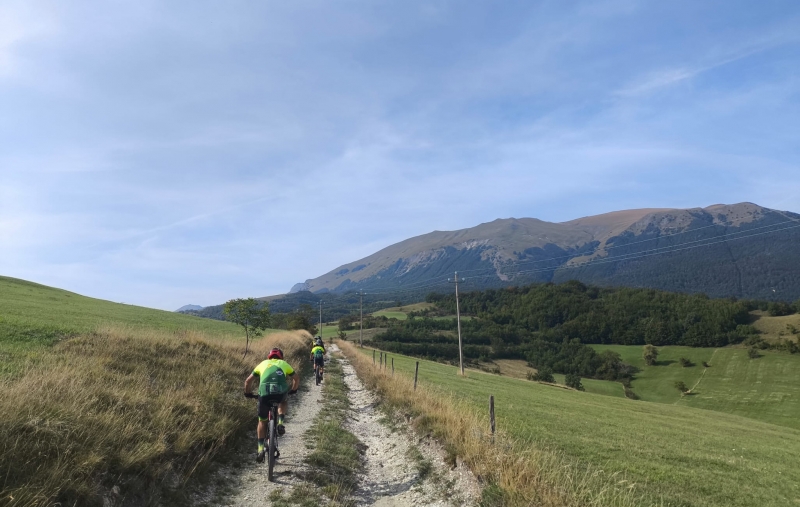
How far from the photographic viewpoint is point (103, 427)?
692 cm

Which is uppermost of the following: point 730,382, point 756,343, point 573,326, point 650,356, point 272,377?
point 272,377

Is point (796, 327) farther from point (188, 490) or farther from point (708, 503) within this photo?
point (188, 490)

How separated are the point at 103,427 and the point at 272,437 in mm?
2971

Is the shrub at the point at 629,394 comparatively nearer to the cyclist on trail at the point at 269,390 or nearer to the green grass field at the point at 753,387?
the green grass field at the point at 753,387

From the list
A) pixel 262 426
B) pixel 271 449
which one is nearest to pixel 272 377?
pixel 262 426

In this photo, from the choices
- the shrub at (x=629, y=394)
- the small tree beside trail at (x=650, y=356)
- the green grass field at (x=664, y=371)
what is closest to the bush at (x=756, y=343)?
the green grass field at (x=664, y=371)

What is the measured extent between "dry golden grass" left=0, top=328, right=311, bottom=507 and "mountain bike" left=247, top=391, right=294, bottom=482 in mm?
1191

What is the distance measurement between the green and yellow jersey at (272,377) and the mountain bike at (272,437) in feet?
0.77

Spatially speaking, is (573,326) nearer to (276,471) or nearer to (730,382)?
(730,382)

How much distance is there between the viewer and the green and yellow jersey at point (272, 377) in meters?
9.26

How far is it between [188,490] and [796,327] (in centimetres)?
15216

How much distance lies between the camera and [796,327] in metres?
112

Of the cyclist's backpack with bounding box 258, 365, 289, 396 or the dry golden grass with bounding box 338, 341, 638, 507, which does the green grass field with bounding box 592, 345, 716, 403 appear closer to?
the dry golden grass with bounding box 338, 341, 638, 507

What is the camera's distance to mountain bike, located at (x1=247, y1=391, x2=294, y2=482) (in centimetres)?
849
